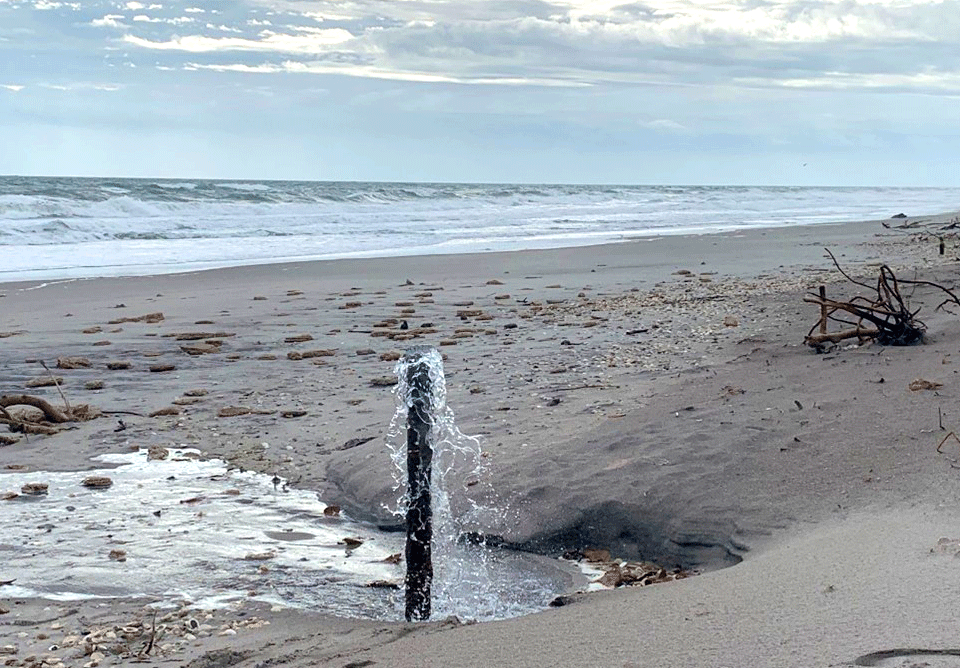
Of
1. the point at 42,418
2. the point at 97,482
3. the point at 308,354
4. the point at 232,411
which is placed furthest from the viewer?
the point at 308,354

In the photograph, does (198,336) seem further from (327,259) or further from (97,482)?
(327,259)

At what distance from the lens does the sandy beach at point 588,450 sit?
2.85 meters

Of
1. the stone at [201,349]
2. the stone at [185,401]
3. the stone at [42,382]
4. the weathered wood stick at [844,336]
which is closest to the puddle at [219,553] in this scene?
the stone at [185,401]

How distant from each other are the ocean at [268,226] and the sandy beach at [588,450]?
8865mm

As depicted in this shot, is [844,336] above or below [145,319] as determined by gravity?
above

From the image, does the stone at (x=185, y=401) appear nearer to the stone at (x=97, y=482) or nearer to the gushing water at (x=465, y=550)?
the stone at (x=97, y=482)

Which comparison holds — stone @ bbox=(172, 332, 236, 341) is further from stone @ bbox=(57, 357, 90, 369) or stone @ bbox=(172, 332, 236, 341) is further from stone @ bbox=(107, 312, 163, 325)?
stone @ bbox=(57, 357, 90, 369)

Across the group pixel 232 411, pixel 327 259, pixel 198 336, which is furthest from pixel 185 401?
pixel 327 259

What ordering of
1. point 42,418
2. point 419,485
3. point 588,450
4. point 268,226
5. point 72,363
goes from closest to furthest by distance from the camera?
point 419,485, point 588,450, point 42,418, point 72,363, point 268,226

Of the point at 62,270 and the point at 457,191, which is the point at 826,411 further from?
the point at 457,191

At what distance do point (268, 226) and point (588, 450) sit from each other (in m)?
26.0

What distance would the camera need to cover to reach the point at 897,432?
4586mm

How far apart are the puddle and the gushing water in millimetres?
11

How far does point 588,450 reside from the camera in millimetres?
4996
